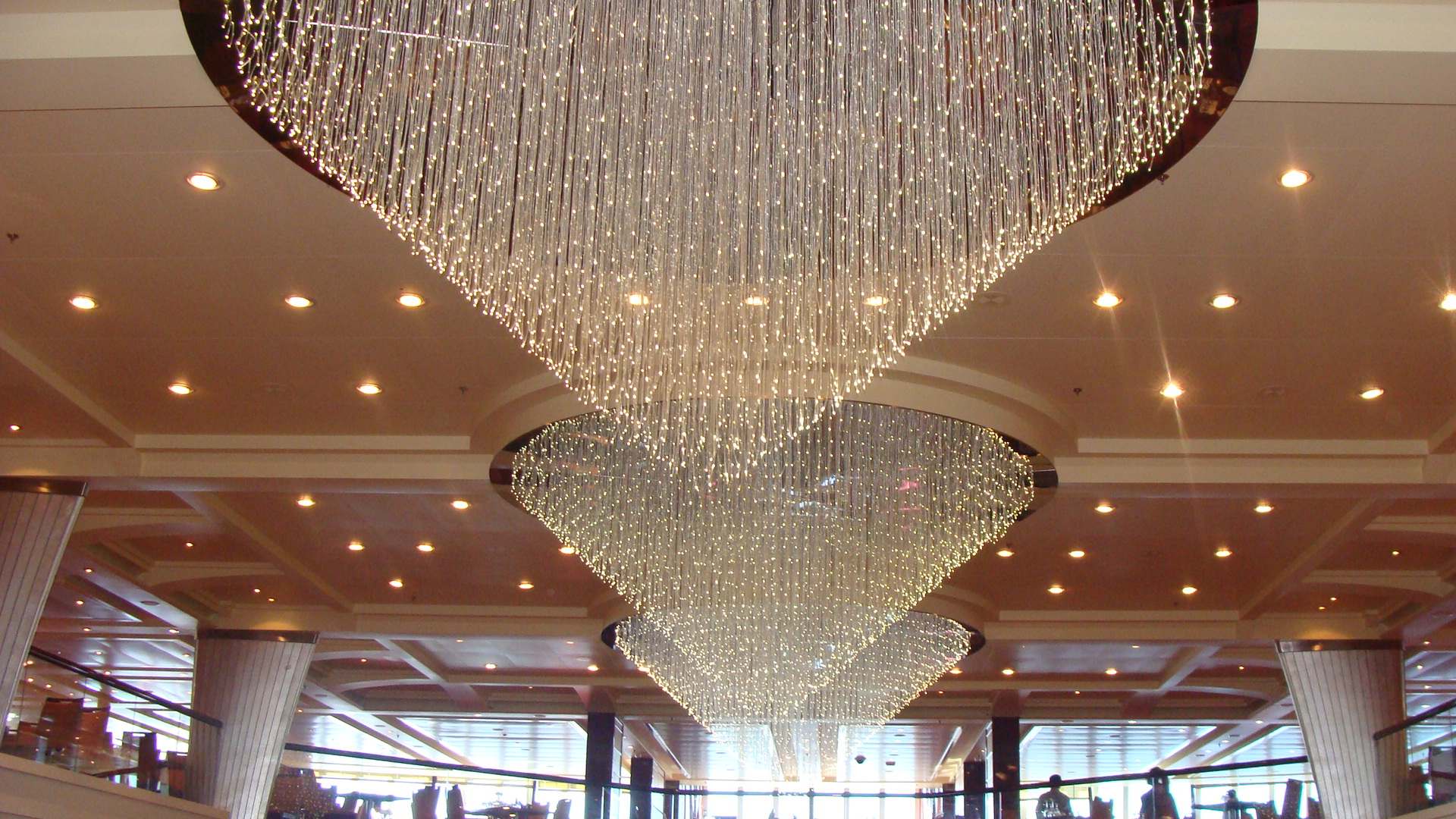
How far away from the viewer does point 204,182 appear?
658 cm

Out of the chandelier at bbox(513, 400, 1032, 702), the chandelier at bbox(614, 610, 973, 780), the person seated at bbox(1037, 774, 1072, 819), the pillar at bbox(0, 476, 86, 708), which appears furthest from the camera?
the chandelier at bbox(614, 610, 973, 780)

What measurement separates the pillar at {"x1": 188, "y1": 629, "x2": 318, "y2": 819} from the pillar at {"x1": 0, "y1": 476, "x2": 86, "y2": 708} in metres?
3.59

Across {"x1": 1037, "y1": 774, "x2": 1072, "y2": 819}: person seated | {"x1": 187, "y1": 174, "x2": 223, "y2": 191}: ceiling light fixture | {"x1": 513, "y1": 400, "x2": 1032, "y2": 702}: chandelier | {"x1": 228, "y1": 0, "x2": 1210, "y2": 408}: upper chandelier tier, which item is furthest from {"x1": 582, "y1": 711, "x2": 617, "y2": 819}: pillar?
{"x1": 228, "y1": 0, "x2": 1210, "y2": 408}: upper chandelier tier

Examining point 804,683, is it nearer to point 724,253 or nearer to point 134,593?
point 724,253

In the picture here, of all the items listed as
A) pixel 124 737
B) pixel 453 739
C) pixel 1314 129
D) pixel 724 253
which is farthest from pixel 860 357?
pixel 453 739

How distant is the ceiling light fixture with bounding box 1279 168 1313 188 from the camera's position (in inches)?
247

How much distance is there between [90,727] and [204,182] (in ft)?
20.2

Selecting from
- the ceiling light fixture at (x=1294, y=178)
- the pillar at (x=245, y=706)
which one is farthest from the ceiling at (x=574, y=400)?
the pillar at (x=245, y=706)

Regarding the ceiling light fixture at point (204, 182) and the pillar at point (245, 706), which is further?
the pillar at point (245, 706)

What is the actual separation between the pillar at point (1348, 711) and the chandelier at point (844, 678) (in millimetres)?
3874

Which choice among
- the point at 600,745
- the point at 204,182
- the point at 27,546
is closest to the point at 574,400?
the point at 204,182

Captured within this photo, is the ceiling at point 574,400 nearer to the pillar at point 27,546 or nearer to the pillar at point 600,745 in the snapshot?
the pillar at point 27,546

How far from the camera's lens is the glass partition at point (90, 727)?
998 cm

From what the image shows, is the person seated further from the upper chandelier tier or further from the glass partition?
the upper chandelier tier
